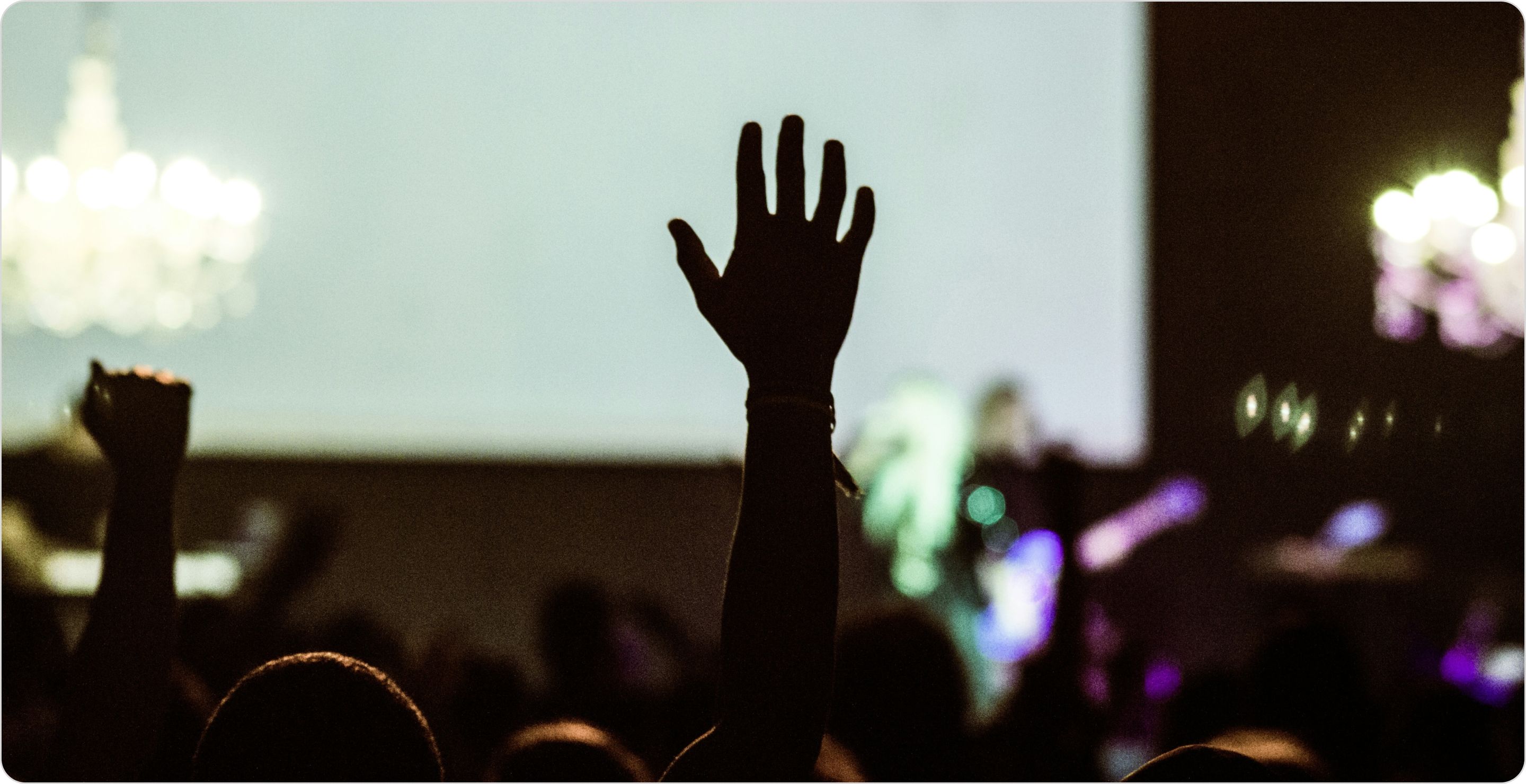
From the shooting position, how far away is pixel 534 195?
543 centimetres

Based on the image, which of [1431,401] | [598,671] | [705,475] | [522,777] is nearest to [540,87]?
[705,475]

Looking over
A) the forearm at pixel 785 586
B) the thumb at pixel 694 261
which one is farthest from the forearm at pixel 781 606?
the thumb at pixel 694 261

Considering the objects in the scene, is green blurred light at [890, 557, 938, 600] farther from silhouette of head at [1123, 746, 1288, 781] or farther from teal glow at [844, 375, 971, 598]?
silhouette of head at [1123, 746, 1288, 781]

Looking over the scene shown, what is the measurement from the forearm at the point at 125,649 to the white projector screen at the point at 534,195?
3.73 m

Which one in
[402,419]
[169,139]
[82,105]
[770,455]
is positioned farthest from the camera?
A: [402,419]

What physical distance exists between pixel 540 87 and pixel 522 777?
4636 millimetres

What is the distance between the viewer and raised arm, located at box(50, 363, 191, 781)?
1250mm

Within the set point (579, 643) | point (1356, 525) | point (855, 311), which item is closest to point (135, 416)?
point (579, 643)

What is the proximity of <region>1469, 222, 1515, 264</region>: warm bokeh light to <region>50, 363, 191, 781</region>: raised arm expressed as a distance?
497 centimetres

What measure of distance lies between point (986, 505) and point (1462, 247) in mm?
2458

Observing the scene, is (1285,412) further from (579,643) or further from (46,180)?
(46,180)

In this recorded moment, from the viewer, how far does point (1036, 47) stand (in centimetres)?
604

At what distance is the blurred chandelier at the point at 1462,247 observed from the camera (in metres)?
4.54

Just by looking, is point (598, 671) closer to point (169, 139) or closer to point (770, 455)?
point (770, 455)
